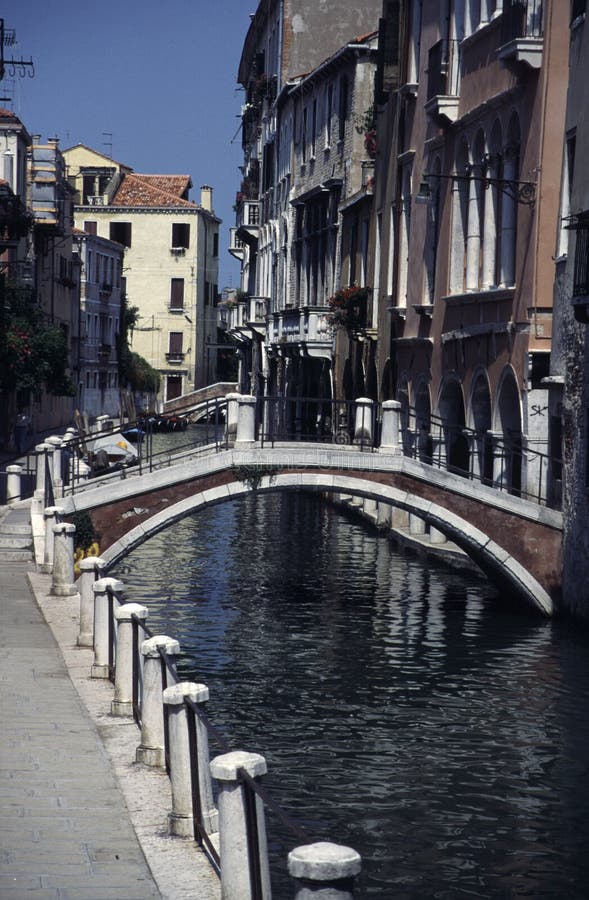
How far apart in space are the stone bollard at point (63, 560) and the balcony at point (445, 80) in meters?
11.2

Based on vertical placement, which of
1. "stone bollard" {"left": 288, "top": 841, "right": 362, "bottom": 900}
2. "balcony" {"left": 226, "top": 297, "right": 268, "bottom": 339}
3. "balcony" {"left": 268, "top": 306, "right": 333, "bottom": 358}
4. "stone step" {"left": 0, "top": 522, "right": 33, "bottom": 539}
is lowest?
"stone step" {"left": 0, "top": 522, "right": 33, "bottom": 539}

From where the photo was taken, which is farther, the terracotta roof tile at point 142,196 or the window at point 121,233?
the terracotta roof tile at point 142,196

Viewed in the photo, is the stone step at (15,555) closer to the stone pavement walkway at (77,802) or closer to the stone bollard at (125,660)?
the stone pavement walkway at (77,802)

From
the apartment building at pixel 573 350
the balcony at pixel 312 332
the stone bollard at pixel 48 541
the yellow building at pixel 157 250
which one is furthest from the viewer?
the yellow building at pixel 157 250

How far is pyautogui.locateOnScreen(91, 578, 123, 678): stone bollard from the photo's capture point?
11.0 metres

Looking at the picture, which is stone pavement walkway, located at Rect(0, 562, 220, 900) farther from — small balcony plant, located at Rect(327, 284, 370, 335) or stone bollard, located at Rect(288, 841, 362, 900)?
small balcony plant, located at Rect(327, 284, 370, 335)

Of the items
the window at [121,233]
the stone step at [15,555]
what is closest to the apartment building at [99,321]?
the window at [121,233]

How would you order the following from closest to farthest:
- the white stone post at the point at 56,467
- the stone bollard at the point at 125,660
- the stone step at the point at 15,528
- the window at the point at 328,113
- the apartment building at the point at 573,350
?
1. the stone bollard at the point at 125,660
2. the apartment building at the point at 573,350
3. the white stone post at the point at 56,467
4. the stone step at the point at 15,528
5. the window at the point at 328,113

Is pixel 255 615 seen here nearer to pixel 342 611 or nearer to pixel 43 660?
pixel 342 611

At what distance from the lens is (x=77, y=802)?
7.80 metres

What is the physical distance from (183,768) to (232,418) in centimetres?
1340

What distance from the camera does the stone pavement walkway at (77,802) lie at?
6.52m

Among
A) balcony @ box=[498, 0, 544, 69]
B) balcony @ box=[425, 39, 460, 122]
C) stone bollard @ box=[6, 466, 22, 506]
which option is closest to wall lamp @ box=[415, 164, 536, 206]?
balcony @ box=[498, 0, 544, 69]

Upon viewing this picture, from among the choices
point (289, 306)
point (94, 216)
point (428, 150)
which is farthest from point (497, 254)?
point (94, 216)
